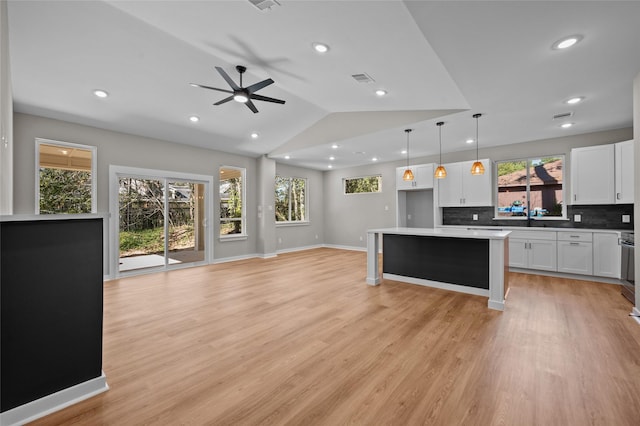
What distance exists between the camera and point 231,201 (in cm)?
736

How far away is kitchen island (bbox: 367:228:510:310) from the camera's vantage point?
11.5 ft

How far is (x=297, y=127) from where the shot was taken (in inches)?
245

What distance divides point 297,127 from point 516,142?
4.76 metres

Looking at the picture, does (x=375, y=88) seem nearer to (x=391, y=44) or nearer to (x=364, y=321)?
(x=391, y=44)

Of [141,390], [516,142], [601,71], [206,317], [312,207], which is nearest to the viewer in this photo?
[141,390]

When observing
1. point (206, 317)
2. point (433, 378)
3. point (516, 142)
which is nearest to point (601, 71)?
point (516, 142)

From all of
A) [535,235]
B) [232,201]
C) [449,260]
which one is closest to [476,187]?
[535,235]

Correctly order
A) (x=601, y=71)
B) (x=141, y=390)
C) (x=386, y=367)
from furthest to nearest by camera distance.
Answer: (x=601, y=71), (x=386, y=367), (x=141, y=390)

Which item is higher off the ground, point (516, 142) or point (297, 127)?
point (297, 127)

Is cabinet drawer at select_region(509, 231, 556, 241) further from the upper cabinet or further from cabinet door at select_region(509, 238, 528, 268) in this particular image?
the upper cabinet

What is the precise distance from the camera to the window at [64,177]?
4.62 m

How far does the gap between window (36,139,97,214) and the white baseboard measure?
419 centimetres

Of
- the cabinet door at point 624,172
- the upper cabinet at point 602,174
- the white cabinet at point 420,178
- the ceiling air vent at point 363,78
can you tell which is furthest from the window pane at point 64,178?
the cabinet door at point 624,172

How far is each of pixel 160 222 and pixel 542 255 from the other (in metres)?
7.67
